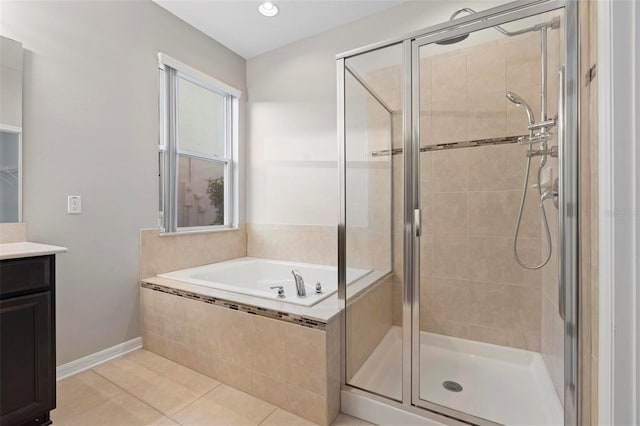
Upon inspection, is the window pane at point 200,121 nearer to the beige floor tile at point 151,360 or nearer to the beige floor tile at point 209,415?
the beige floor tile at point 151,360

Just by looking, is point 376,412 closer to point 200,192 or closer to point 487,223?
point 487,223

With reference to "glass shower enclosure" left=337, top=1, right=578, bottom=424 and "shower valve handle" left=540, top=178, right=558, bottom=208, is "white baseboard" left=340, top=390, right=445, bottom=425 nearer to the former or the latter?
"glass shower enclosure" left=337, top=1, right=578, bottom=424

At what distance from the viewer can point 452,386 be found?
163cm

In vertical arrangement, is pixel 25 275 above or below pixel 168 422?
above

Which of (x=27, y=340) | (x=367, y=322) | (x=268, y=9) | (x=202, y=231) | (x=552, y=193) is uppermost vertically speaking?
(x=268, y=9)

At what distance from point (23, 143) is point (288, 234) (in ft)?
6.43

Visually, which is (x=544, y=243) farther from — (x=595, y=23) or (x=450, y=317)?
(x=595, y=23)

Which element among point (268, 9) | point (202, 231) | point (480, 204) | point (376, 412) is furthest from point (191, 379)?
point (268, 9)

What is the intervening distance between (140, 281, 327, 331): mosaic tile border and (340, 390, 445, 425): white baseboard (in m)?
0.43

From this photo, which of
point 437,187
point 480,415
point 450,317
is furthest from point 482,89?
point 480,415

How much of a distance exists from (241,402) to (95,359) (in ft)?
3.74

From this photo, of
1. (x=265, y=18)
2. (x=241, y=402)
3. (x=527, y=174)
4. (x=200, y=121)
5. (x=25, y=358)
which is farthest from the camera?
(x=200, y=121)

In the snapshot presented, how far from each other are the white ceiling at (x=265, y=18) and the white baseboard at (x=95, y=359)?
264 cm

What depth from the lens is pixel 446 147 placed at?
1.99m
